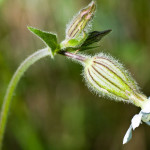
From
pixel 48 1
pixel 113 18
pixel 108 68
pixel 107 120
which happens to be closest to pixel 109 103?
pixel 107 120

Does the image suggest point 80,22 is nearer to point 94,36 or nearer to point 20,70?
point 94,36

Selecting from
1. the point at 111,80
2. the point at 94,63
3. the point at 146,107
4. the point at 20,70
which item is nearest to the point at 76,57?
the point at 94,63

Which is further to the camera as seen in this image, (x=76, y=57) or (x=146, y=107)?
(x=76, y=57)

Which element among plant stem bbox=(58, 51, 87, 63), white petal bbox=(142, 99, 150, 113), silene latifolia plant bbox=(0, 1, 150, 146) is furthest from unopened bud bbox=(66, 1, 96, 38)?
white petal bbox=(142, 99, 150, 113)

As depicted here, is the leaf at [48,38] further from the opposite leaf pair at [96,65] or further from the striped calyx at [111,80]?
the striped calyx at [111,80]

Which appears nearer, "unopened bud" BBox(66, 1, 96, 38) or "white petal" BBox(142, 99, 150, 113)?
"white petal" BBox(142, 99, 150, 113)

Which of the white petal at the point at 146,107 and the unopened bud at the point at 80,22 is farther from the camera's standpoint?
the unopened bud at the point at 80,22

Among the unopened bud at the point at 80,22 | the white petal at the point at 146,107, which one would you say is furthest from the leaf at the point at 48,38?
the white petal at the point at 146,107

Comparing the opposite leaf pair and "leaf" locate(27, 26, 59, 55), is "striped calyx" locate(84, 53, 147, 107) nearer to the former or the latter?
the opposite leaf pair
